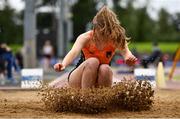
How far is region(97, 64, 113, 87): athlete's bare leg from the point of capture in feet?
30.8

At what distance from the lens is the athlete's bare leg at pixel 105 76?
30.8ft

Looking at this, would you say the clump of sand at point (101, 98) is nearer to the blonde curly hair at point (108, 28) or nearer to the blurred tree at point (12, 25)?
the blonde curly hair at point (108, 28)

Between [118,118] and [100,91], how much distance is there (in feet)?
2.06

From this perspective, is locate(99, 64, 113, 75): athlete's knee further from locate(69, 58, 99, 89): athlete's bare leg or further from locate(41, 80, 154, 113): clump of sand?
locate(41, 80, 154, 113): clump of sand

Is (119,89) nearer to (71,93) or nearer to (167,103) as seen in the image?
(71,93)

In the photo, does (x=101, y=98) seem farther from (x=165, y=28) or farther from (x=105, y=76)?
(x=165, y=28)

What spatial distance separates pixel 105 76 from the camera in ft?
31.1

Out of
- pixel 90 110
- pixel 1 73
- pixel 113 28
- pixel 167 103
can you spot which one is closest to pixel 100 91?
pixel 90 110

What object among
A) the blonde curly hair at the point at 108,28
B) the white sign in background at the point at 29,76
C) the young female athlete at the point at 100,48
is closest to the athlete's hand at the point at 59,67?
the young female athlete at the point at 100,48

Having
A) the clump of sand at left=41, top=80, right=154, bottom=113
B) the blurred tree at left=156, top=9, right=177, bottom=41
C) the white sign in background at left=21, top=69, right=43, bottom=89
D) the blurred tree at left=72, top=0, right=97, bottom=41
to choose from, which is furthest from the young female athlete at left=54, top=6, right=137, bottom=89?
the blurred tree at left=156, top=9, right=177, bottom=41

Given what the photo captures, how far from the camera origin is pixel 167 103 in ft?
37.4

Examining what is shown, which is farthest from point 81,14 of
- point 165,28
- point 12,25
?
point 165,28

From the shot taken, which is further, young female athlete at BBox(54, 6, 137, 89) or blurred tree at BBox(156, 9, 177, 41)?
blurred tree at BBox(156, 9, 177, 41)

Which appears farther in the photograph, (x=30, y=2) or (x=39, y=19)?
(x=39, y=19)
